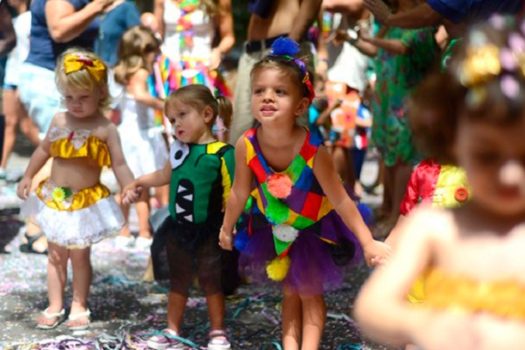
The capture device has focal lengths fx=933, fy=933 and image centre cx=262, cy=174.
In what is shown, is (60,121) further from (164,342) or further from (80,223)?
(164,342)

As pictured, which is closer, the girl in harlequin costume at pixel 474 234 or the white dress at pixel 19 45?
the girl in harlequin costume at pixel 474 234

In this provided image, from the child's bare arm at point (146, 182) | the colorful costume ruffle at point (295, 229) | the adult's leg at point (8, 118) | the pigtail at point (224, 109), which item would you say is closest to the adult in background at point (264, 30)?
the pigtail at point (224, 109)

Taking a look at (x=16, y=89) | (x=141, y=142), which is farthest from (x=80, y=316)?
(x=16, y=89)

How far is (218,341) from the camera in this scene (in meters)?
3.98

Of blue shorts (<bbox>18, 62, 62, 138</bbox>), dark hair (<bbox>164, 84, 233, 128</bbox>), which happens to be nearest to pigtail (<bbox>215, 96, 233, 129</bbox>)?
dark hair (<bbox>164, 84, 233, 128</bbox>)

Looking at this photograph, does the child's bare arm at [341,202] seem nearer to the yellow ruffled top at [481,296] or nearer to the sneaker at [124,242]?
the yellow ruffled top at [481,296]

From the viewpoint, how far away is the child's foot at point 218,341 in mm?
3966

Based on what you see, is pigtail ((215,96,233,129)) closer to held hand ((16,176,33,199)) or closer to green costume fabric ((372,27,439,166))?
held hand ((16,176,33,199))

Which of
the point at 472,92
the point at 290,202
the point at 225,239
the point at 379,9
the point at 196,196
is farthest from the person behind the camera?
the point at 379,9

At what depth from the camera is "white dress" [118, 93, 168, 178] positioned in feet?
19.8

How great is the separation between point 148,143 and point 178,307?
214 cm

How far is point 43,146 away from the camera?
14.3 ft

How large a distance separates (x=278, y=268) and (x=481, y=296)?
1.75 m

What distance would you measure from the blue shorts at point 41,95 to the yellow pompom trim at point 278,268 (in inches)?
84.5
